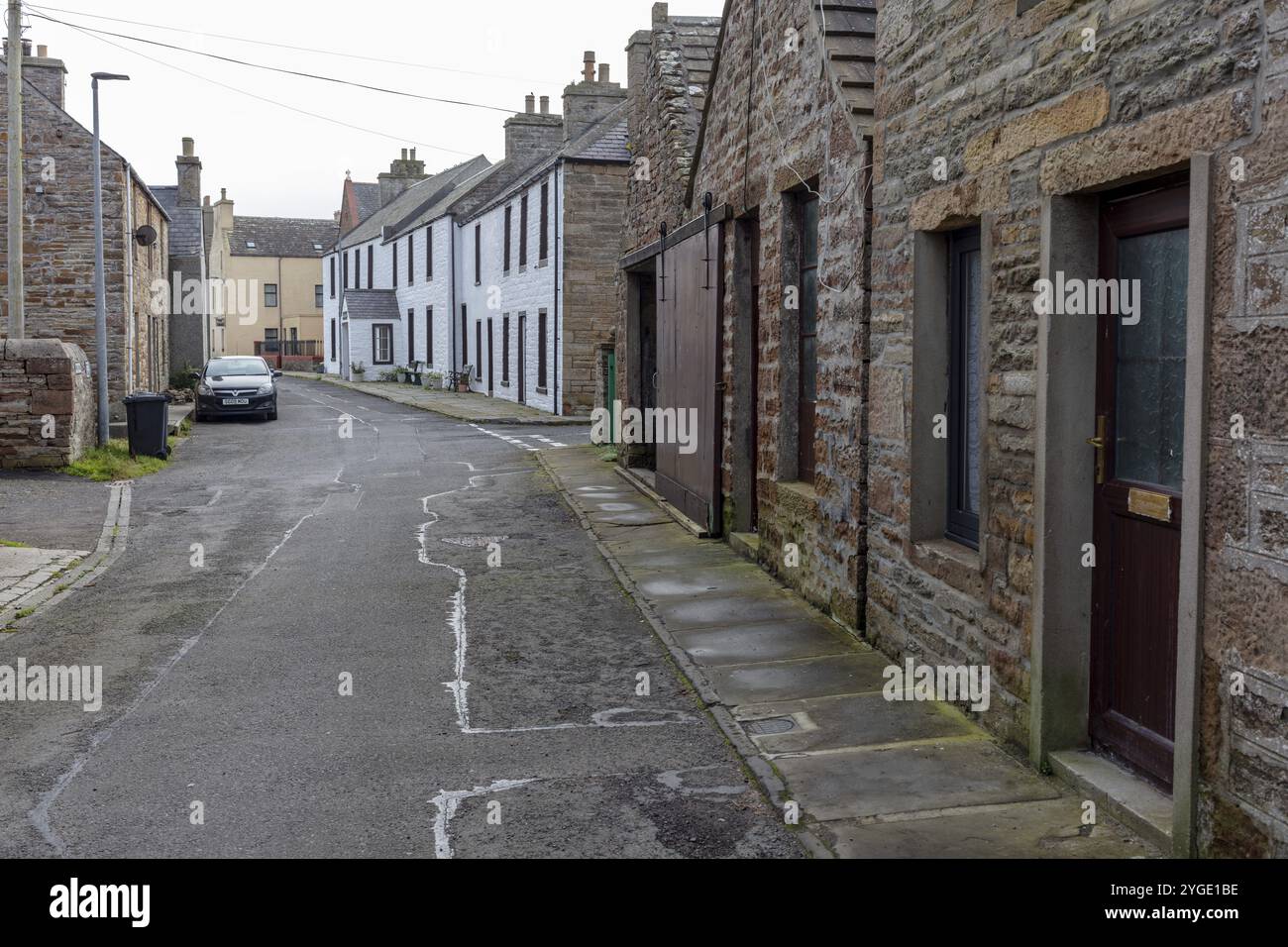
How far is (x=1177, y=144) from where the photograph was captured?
181 inches

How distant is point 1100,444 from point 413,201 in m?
52.9

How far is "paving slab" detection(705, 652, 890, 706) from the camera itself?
725 centimetres

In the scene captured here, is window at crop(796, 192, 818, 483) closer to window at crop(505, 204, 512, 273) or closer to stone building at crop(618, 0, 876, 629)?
stone building at crop(618, 0, 876, 629)

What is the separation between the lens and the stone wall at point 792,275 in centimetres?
862

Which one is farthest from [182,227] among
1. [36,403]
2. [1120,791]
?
[1120,791]

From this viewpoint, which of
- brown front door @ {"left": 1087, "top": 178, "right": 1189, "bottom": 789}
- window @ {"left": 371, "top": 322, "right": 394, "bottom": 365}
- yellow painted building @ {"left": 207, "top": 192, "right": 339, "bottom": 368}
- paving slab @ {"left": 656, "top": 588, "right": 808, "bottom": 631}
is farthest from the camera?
yellow painted building @ {"left": 207, "top": 192, "right": 339, "bottom": 368}

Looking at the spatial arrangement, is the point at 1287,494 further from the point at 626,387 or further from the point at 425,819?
the point at 626,387

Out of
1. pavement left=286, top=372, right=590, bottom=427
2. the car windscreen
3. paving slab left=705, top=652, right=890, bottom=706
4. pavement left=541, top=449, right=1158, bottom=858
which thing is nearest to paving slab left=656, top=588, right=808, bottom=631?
pavement left=541, top=449, right=1158, bottom=858

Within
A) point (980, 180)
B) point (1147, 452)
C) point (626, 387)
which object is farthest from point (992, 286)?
point (626, 387)

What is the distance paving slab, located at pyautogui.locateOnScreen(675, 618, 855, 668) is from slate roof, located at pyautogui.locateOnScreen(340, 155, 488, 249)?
45.4 metres

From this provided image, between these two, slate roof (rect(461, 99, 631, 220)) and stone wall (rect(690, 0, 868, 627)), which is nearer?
stone wall (rect(690, 0, 868, 627))

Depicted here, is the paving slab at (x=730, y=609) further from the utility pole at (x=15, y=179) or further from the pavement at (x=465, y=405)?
the pavement at (x=465, y=405)

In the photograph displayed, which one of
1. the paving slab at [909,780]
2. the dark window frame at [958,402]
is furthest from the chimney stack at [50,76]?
the paving slab at [909,780]

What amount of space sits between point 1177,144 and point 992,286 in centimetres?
170
